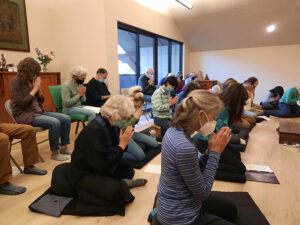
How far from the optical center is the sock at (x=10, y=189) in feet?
6.70

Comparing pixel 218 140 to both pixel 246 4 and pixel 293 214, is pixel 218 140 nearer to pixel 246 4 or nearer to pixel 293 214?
pixel 293 214

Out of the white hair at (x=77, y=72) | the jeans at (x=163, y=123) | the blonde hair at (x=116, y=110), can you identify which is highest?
the white hair at (x=77, y=72)

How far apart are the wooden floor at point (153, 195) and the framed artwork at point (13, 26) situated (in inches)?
85.2

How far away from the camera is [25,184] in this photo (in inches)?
87.2

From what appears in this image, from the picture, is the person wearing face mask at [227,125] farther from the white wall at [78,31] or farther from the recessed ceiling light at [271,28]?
the recessed ceiling light at [271,28]

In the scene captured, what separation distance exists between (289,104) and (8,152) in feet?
18.5

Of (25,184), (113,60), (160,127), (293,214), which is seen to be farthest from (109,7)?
(293,214)

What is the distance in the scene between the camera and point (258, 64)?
25.1ft

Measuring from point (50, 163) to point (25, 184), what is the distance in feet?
1.66

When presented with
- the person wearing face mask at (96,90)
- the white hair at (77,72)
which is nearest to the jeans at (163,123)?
the person wearing face mask at (96,90)

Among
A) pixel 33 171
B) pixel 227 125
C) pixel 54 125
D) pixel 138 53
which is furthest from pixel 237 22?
pixel 33 171

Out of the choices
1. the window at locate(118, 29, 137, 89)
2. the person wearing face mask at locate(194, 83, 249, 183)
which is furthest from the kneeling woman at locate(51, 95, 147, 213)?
the window at locate(118, 29, 137, 89)

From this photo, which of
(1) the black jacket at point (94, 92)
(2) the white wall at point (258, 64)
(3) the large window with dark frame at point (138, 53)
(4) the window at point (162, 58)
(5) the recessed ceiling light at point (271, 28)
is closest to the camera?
(1) the black jacket at point (94, 92)

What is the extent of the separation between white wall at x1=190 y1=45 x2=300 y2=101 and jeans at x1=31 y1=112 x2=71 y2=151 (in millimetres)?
6796
